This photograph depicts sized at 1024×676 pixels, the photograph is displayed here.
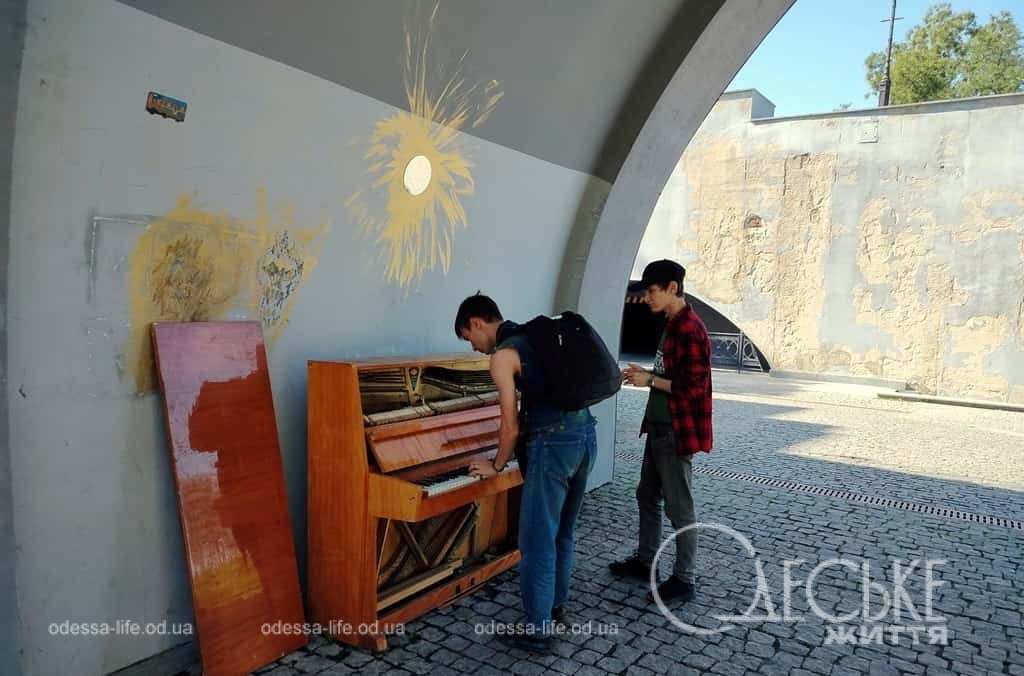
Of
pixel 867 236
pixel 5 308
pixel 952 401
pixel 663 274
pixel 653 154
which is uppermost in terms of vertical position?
pixel 867 236

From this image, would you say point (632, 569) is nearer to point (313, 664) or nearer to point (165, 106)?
point (313, 664)

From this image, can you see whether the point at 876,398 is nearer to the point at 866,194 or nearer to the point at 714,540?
the point at 866,194

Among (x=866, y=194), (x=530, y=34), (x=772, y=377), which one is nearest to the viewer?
(x=530, y=34)

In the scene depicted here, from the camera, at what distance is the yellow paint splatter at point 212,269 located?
303 centimetres

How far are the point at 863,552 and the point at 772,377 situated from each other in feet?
36.3

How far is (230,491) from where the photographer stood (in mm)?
3238

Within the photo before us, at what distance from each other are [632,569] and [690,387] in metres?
1.26

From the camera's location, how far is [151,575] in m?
3.13

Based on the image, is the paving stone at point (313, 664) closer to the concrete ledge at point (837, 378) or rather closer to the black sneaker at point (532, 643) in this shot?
the black sneaker at point (532, 643)

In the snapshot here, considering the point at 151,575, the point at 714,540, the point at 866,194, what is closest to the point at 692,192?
the point at 866,194

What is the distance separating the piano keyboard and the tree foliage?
29.6m

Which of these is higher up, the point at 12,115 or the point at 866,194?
the point at 866,194

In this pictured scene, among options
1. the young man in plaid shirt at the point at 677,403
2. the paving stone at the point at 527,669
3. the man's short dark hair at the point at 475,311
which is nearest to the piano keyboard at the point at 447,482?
the man's short dark hair at the point at 475,311

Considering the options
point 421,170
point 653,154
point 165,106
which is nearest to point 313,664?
point 165,106
